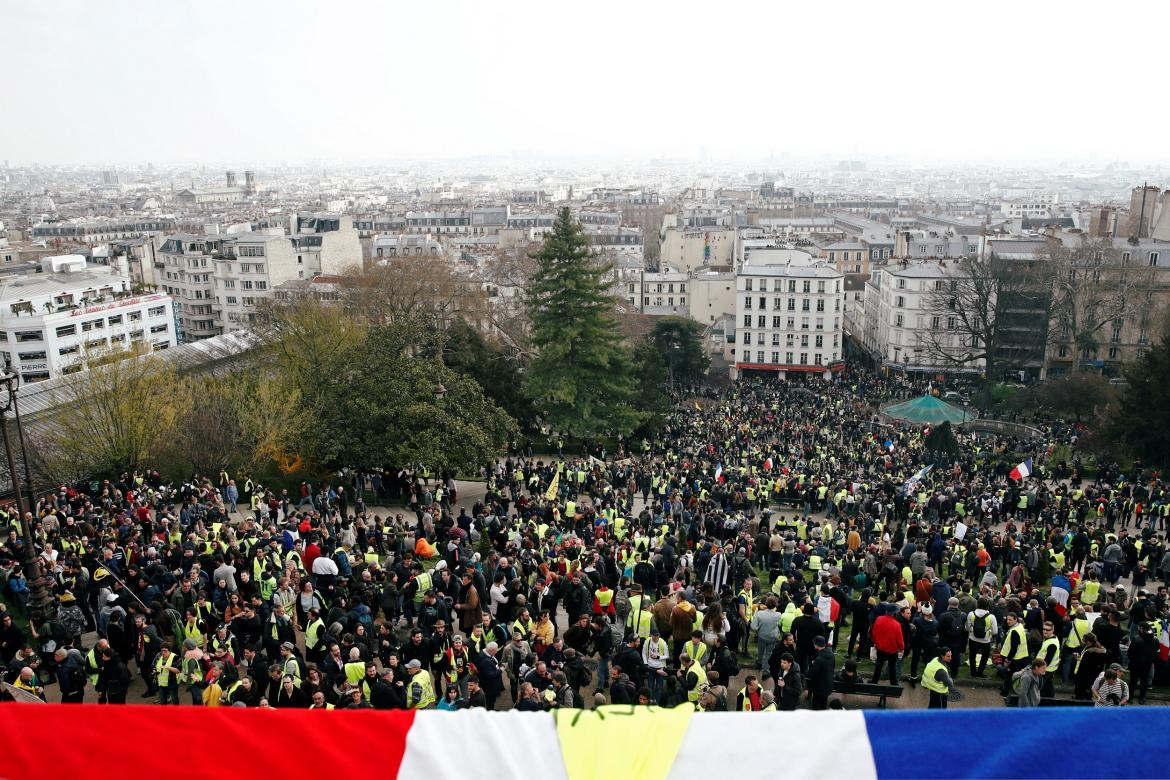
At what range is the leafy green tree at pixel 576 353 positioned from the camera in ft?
132

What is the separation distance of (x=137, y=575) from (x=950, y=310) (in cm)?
5481

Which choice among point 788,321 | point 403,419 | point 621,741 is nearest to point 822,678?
point 621,741

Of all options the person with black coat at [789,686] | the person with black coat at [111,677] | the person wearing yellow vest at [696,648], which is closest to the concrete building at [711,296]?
the person wearing yellow vest at [696,648]

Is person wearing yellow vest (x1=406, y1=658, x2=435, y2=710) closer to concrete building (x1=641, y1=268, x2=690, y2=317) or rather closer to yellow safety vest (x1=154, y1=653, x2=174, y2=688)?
yellow safety vest (x1=154, y1=653, x2=174, y2=688)

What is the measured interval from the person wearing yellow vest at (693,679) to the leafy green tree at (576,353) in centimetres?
2917

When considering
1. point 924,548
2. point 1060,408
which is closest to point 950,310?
point 1060,408

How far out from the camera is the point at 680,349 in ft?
190

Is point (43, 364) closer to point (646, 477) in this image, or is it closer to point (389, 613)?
point (646, 477)

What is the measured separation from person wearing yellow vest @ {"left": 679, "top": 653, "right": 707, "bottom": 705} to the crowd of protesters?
0.10ft

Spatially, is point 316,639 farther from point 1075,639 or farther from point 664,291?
point 664,291

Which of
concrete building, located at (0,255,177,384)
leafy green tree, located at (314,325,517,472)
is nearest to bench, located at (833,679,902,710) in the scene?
leafy green tree, located at (314,325,517,472)

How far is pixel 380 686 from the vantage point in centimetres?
1003

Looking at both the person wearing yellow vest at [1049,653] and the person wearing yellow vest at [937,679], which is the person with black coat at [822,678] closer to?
the person wearing yellow vest at [937,679]

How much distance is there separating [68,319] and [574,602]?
5166 cm
